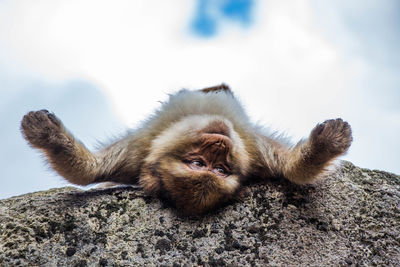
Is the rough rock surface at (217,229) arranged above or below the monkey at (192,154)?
below

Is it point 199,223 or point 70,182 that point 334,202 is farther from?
point 70,182

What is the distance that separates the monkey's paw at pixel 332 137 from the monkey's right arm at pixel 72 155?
1533 mm

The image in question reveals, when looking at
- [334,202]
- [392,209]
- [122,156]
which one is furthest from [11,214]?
[392,209]

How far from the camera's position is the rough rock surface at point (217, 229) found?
3020 millimetres

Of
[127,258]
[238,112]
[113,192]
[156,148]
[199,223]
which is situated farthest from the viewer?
[238,112]

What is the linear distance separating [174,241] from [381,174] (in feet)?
5.80

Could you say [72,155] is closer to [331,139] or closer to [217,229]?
[217,229]

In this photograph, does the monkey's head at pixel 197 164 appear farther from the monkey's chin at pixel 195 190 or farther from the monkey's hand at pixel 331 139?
the monkey's hand at pixel 331 139

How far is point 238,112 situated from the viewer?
15.5ft

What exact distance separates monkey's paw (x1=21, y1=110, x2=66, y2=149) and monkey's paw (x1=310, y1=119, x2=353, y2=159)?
2056 millimetres

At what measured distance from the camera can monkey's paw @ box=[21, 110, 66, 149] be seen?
3816 mm

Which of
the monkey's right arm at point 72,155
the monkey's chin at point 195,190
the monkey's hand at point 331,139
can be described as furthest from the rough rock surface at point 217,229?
the monkey's right arm at point 72,155

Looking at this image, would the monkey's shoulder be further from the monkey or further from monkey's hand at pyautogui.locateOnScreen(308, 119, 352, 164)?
monkey's hand at pyautogui.locateOnScreen(308, 119, 352, 164)

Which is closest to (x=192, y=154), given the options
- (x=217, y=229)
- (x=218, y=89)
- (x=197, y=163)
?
(x=197, y=163)
